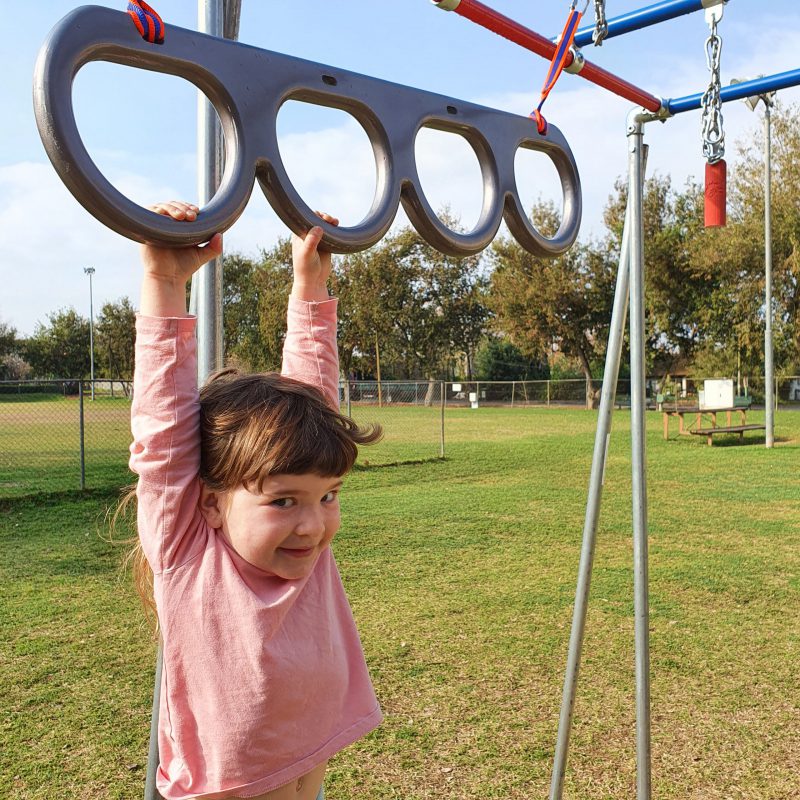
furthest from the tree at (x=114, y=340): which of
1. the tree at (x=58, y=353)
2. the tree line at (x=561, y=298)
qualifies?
the tree line at (x=561, y=298)

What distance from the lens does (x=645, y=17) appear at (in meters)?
1.74

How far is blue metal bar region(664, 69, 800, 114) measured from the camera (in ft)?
5.85

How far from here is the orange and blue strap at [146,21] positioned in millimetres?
965

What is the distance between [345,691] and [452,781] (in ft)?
4.94

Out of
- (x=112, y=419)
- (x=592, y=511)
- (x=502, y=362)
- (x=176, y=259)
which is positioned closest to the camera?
(x=176, y=259)

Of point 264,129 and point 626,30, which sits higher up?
point 626,30

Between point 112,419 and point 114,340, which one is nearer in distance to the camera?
point 112,419

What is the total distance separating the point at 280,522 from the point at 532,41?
3.58 ft

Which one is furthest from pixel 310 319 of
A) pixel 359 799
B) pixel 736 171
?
pixel 736 171

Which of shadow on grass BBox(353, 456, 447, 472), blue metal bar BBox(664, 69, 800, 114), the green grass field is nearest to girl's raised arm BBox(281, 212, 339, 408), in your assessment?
blue metal bar BBox(664, 69, 800, 114)

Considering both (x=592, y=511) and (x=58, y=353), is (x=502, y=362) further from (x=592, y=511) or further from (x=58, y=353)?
(x=592, y=511)

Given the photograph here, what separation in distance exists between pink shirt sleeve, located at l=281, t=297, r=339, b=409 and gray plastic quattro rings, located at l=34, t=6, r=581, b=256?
18 centimetres

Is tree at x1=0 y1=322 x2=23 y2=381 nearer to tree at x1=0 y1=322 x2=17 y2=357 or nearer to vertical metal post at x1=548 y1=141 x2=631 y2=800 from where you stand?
tree at x1=0 y1=322 x2=17 y2=357

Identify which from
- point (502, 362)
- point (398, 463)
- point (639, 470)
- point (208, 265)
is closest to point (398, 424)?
point (398, 463)
